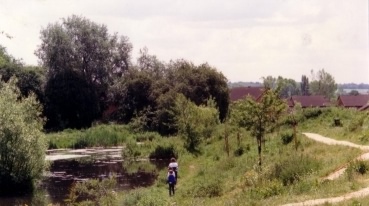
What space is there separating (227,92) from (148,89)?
1185 centimetres

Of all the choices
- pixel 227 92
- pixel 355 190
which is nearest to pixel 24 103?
pixel 355 190

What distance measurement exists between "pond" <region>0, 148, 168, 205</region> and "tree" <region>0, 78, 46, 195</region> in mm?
1173

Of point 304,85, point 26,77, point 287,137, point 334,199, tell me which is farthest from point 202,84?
point 304,85

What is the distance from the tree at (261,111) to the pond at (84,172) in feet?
28.9

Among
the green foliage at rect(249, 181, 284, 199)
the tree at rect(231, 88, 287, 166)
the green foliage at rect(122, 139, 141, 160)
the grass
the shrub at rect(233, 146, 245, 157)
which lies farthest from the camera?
the green foliage at rect(122, 139, 141, 160)

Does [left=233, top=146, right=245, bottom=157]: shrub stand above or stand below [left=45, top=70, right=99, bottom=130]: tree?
below

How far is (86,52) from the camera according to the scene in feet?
250

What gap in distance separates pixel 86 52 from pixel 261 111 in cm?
5322

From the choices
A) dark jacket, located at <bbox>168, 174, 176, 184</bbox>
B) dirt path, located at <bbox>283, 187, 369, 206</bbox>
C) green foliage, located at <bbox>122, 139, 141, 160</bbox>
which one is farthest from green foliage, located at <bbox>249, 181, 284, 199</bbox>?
green foliage, located at <bbox>122, 139, 141, 160</bbox>

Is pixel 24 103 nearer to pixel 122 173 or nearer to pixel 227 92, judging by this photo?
pixel 122 173

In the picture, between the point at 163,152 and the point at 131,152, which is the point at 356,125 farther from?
the point at 131,152

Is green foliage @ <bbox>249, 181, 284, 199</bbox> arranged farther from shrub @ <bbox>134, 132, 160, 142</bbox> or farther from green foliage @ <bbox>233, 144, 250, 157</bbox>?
shrub @ <bbox>134, 132, 160, 142</bbox>

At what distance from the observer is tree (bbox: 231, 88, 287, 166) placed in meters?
26.4

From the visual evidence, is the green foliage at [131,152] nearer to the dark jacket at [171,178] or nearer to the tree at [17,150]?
the tree at [17,150]
